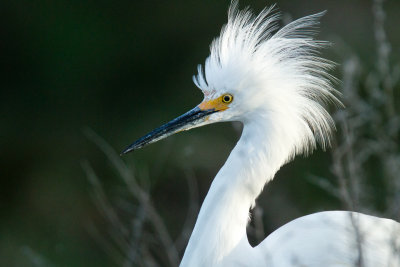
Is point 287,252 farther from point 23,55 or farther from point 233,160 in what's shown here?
point 23,55

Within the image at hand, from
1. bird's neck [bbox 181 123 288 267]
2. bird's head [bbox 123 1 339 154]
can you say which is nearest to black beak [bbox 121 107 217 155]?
bird's head [bbox 123 1 339 154]

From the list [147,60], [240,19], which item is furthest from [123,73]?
[240,19]

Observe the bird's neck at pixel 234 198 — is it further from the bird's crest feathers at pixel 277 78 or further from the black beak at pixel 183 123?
the black beak at pixel 183 123

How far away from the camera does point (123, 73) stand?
22.7 ft

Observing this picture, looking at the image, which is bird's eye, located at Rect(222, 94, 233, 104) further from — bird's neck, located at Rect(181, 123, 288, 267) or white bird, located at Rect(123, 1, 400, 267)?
bird's neck, located at Rect(181, 123, 288, 267)

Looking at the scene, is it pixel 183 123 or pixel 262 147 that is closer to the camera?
pixel 262 147

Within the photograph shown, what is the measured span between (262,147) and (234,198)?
17 centimetres

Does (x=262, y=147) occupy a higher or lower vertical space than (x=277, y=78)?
lower

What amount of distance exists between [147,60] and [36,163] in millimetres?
1477

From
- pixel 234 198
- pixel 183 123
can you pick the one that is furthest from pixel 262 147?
pixel 183 123

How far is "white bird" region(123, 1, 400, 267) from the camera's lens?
2080 millimetres

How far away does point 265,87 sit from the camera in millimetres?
2172

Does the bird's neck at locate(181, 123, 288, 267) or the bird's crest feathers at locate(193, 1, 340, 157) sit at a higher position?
the bird's crest feathers at locate(193, 1, 340, 157)

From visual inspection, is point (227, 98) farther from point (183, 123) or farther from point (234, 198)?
point (234, 198)
